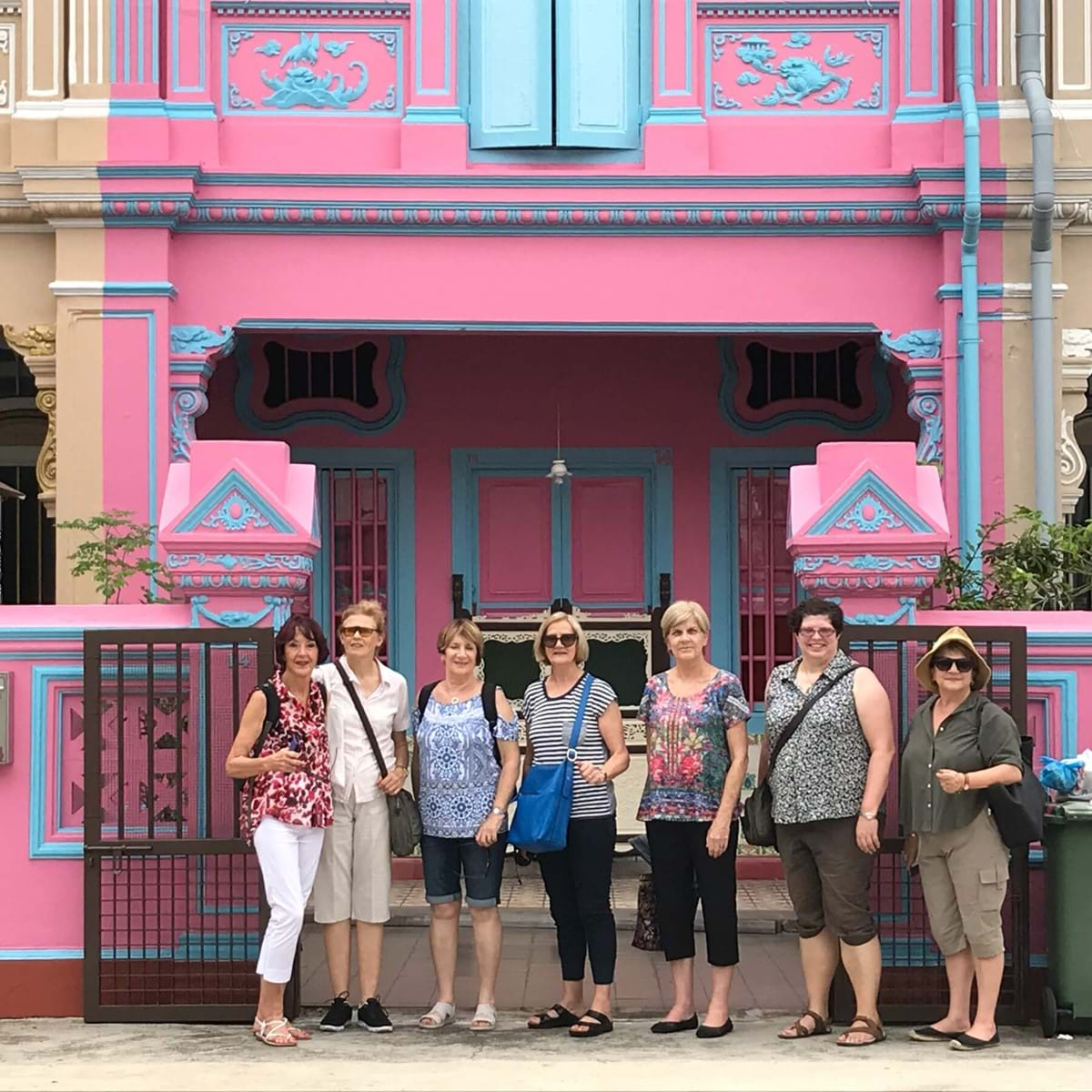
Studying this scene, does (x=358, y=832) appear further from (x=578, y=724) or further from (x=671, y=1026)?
(x=671, y=1026)

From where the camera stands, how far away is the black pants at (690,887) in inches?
287

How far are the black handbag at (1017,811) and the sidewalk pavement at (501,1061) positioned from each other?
2.68 ft

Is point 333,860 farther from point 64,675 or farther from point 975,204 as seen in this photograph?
point 975,204

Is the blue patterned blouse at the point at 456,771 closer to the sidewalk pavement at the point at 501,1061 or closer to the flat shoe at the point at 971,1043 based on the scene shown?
the sidewalk pavement at the point at 501,1061

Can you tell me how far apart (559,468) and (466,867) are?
478 centimetres

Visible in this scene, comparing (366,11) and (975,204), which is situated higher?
(366,11)

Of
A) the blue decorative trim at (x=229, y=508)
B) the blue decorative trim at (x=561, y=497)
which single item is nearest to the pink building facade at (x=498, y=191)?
the blue decorative trim at (x=561, y=497)

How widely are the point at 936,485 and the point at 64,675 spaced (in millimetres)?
3629

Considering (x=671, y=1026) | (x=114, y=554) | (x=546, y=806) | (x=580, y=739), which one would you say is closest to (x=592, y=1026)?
(x=671, y=1026)

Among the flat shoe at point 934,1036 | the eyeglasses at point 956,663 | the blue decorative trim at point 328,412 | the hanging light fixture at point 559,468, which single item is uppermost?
the blue decorative trim at point 328,412

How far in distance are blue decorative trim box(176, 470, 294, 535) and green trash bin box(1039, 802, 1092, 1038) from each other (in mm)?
3258

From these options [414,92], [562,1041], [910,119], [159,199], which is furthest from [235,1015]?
[910,119]

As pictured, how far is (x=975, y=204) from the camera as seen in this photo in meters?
10.7

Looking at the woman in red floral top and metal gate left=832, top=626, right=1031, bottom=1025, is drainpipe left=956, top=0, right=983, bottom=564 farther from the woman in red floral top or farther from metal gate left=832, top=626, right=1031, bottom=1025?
the woman in red floral top
